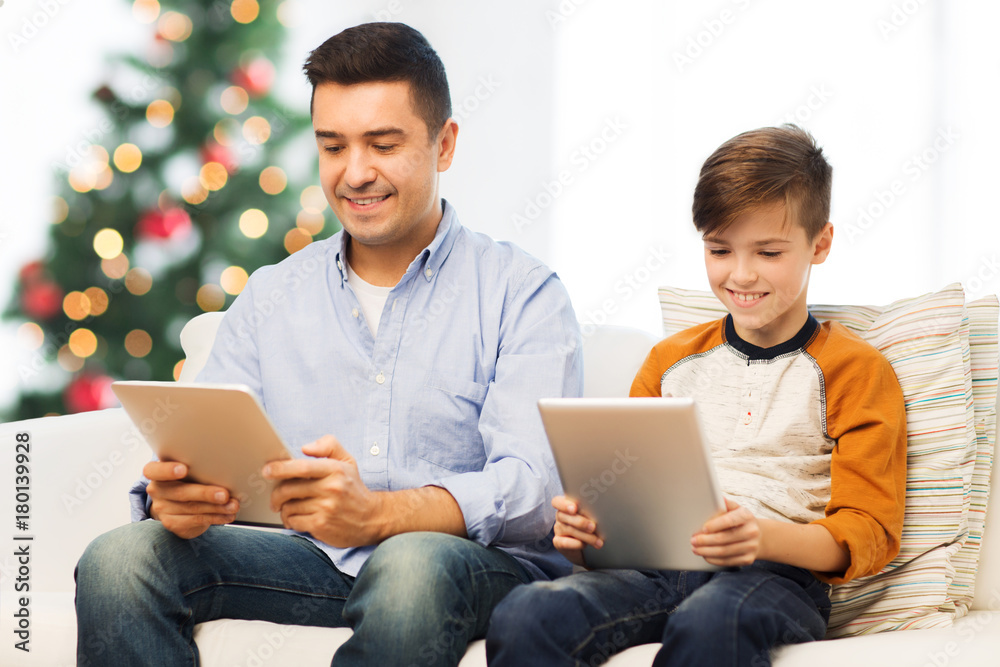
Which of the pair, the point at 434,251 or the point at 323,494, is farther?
the point at 434,251

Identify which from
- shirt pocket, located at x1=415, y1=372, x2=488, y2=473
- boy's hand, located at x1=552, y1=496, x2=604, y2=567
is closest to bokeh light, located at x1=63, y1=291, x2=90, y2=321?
shirt pocket, located at x1=415, y1=372, x2=488, y2=473

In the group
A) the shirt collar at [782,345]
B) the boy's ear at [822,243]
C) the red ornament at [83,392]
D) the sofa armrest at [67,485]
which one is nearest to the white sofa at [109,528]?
the sofa armrest at [67,485]

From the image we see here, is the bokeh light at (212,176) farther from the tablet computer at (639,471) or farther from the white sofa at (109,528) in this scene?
the tablet computer at (639,471)

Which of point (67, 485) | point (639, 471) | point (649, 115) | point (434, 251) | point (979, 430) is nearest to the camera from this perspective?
point (639, 471)

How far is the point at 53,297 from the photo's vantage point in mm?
2535

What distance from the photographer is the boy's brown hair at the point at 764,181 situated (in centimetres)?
122

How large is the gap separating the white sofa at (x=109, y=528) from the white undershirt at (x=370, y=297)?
0.40 m

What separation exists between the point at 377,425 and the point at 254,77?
1666mm

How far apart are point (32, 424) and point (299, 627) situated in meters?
0.76

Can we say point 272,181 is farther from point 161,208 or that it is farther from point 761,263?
point 761,263

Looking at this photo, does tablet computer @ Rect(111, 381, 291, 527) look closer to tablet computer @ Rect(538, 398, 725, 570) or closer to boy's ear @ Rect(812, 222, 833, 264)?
tablet computer @ Rect(538, 398, 725, 570)

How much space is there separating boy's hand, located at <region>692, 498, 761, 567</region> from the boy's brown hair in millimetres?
439

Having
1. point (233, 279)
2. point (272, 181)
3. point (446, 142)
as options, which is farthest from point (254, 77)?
point (446, 142)

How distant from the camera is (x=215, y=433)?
1039 mm
